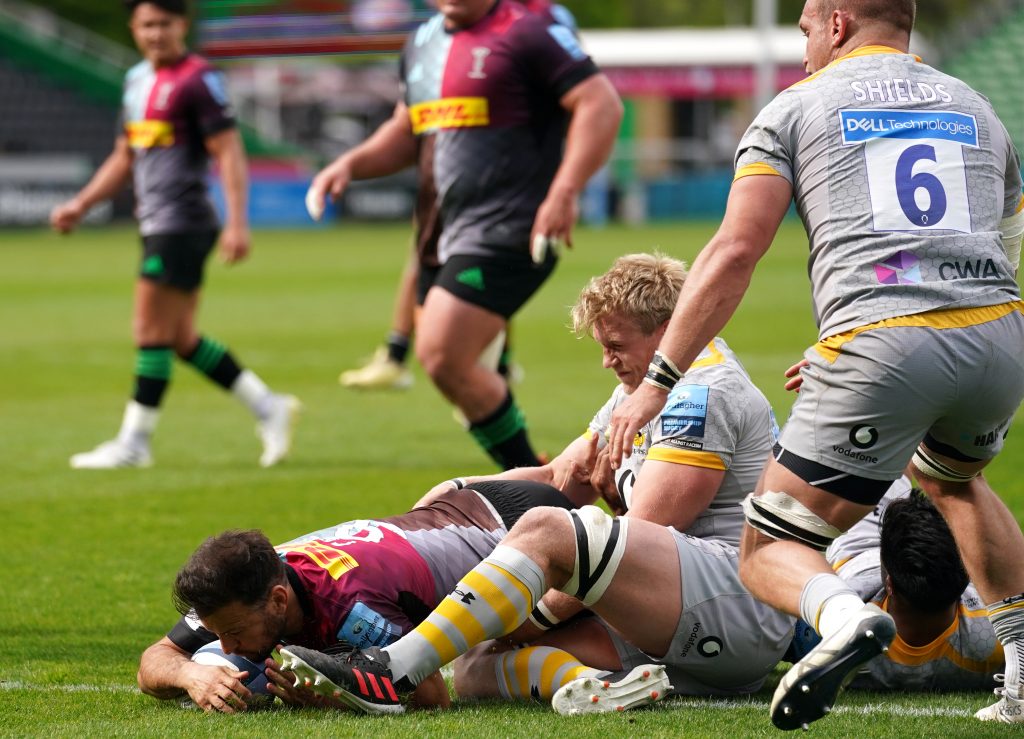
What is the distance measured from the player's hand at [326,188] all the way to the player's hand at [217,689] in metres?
3.19

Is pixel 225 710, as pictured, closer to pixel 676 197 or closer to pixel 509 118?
pixel 509 118

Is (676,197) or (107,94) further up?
(107,94)

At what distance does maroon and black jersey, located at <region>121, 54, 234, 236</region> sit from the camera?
362 inches

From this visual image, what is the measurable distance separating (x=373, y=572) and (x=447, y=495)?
23.3 inches

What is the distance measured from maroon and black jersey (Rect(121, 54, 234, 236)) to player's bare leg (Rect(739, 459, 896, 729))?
19.6 ft

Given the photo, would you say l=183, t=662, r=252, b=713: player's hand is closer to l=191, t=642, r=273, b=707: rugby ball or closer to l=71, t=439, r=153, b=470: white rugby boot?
l=191, t=642, r=273, b=707: rugby ball

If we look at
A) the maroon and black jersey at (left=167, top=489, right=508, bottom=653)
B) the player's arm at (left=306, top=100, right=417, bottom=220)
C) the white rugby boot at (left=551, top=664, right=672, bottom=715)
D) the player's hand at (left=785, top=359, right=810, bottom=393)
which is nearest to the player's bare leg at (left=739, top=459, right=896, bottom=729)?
the player's hand at (left=785, top=359, right=810, bottom=393)

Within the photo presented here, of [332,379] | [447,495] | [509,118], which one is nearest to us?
[447,495]

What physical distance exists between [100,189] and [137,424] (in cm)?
151

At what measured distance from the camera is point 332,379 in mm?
13422

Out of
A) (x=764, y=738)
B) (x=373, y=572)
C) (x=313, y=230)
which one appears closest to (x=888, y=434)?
(x=764, y=738)

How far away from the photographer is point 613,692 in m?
4.26

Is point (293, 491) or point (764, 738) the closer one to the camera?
point (764, 738)

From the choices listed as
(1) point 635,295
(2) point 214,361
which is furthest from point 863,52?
(2) point 214,361
